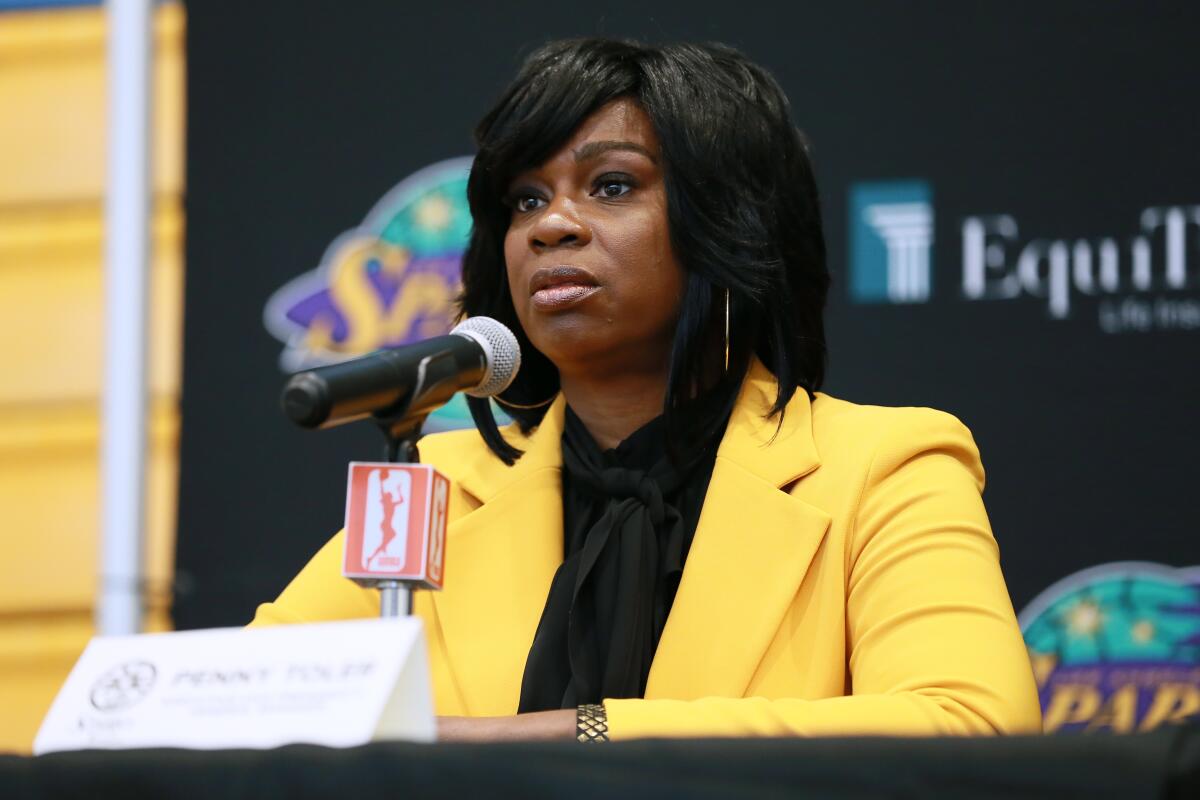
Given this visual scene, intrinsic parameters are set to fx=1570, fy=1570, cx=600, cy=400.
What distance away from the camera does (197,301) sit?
2924 millimetres

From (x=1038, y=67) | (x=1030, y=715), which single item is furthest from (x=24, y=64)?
(x=1030, y=715)

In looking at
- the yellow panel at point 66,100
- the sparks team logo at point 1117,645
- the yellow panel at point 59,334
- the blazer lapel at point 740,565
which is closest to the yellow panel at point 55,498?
the yellow panel at point 59,334

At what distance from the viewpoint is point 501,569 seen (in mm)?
1945

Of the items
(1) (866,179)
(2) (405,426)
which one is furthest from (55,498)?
(2) (405,426)

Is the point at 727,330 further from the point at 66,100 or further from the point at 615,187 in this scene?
the point at 66,100

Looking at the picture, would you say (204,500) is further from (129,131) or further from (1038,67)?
(1038,67)

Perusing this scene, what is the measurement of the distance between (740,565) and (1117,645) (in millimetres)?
876

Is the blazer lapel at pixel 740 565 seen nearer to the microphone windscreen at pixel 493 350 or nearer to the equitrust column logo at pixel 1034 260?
the microphone windscreen at pixel 493 350

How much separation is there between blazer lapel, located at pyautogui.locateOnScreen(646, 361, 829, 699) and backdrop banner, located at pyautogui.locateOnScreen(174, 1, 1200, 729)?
0.71 metres

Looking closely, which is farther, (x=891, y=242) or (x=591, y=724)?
(x=891, y=242)

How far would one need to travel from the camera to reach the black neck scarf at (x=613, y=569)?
5.90 ft

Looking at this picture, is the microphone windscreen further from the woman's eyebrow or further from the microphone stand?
the woman's eyebrow

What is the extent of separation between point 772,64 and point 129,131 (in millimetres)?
1211

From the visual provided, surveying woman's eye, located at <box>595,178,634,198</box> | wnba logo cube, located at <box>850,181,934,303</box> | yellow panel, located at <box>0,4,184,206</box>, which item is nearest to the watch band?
woman's eye, located at <box>595,178,634,198</box>
